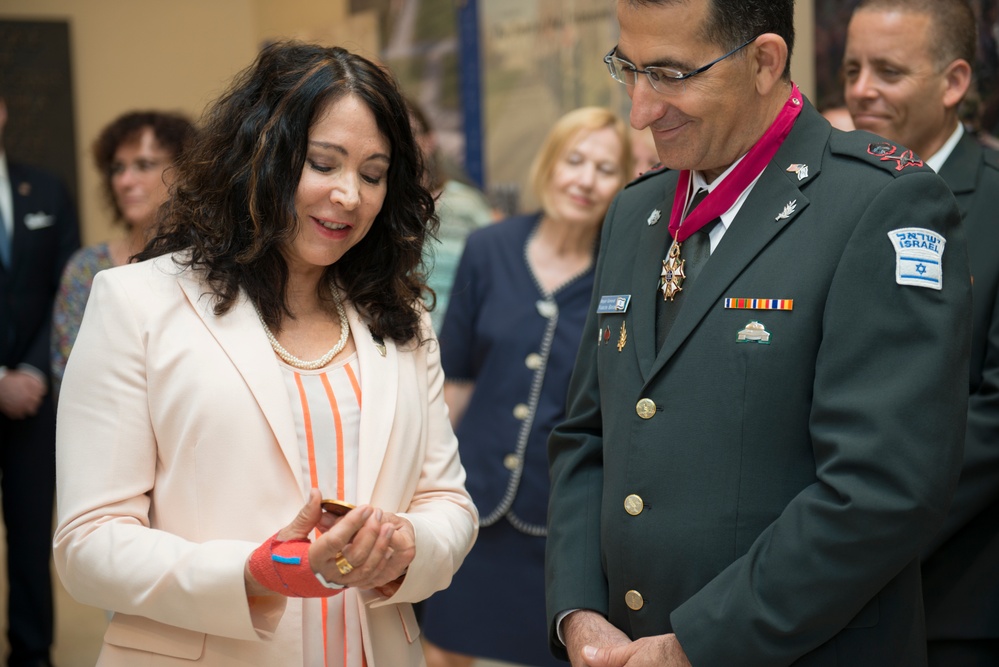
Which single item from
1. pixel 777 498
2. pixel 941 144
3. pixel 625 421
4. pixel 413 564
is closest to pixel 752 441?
pixel 777 498

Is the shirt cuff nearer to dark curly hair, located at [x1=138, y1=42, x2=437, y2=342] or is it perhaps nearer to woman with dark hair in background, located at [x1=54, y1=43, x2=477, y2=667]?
woman with dark hair in background, located at [x1=54, y1=43, x2=477, y2=667]

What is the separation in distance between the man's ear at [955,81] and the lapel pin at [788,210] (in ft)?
3.68

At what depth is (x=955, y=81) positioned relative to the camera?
2.69 meters

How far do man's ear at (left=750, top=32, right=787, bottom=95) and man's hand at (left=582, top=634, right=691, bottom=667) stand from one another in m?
0.92

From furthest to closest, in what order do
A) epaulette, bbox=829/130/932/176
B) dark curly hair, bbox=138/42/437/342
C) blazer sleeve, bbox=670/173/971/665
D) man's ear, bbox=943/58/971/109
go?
1. man's ear, bbox=943/58/971/109
2. dark curly hair, bbox=138/42/437/342
3. epaulette, bbox=829/130/932/176
4. blazer sleeve, bbox=670/173/971/665

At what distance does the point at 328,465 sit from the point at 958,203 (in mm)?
1570

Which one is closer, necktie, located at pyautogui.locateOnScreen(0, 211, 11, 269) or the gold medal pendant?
the gold medal pendant

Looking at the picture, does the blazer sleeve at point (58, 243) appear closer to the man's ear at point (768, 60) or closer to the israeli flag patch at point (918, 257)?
the man's ear at point (768, 60)

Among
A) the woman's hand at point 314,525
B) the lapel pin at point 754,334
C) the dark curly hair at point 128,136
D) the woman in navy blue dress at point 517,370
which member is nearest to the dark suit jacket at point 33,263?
the dark curly hair at point 128,136

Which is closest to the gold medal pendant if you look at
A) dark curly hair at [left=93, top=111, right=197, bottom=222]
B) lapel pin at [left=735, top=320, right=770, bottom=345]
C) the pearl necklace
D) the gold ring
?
lapel pin at [left=735, top=320, right=770, bottom=345]

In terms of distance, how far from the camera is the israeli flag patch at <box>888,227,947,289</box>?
1.62 meters

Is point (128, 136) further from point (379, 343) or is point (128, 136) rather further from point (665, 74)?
point (665, 74)

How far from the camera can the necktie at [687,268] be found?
6.18 ft

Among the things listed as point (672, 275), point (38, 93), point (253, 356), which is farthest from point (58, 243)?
point (672, 275)
